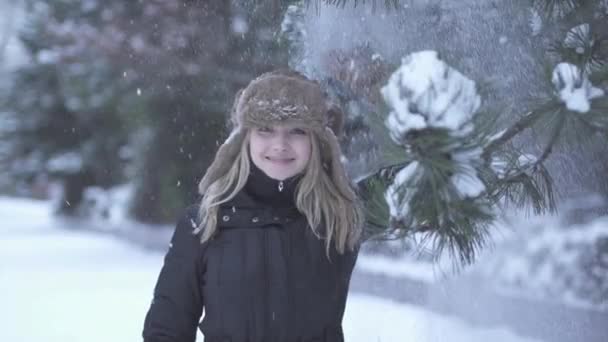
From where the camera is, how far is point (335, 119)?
1.73 m

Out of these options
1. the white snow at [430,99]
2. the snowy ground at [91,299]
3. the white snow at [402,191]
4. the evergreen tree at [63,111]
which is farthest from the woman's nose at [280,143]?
the evergreen tree at [63,111]

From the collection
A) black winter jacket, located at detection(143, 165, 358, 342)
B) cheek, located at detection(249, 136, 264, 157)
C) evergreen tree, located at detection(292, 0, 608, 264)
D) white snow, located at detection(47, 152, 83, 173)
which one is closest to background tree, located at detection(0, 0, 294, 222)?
white snow, located at detection(47, 152, 83, 173)

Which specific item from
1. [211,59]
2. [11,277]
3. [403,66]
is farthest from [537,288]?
[11,277]

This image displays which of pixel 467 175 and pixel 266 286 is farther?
pixel 266 286

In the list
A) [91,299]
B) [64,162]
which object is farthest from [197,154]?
[64,162]

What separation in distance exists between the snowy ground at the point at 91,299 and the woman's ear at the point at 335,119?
1589mm

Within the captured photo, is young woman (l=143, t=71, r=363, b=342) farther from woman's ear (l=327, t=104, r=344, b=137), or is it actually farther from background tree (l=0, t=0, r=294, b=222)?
background tree (l=0, t=0, r=294, b=222)

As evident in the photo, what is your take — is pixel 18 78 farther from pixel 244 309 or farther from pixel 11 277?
pixel 244 309

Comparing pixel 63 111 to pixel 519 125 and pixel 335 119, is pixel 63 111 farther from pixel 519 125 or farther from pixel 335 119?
pixel 519 125

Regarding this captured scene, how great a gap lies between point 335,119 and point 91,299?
475 centimetres

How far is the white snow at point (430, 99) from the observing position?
936 mm

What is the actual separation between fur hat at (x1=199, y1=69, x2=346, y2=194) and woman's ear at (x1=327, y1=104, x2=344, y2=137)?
35mm

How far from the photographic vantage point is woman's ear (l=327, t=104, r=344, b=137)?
1.72m

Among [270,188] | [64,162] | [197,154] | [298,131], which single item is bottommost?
[270,188]
